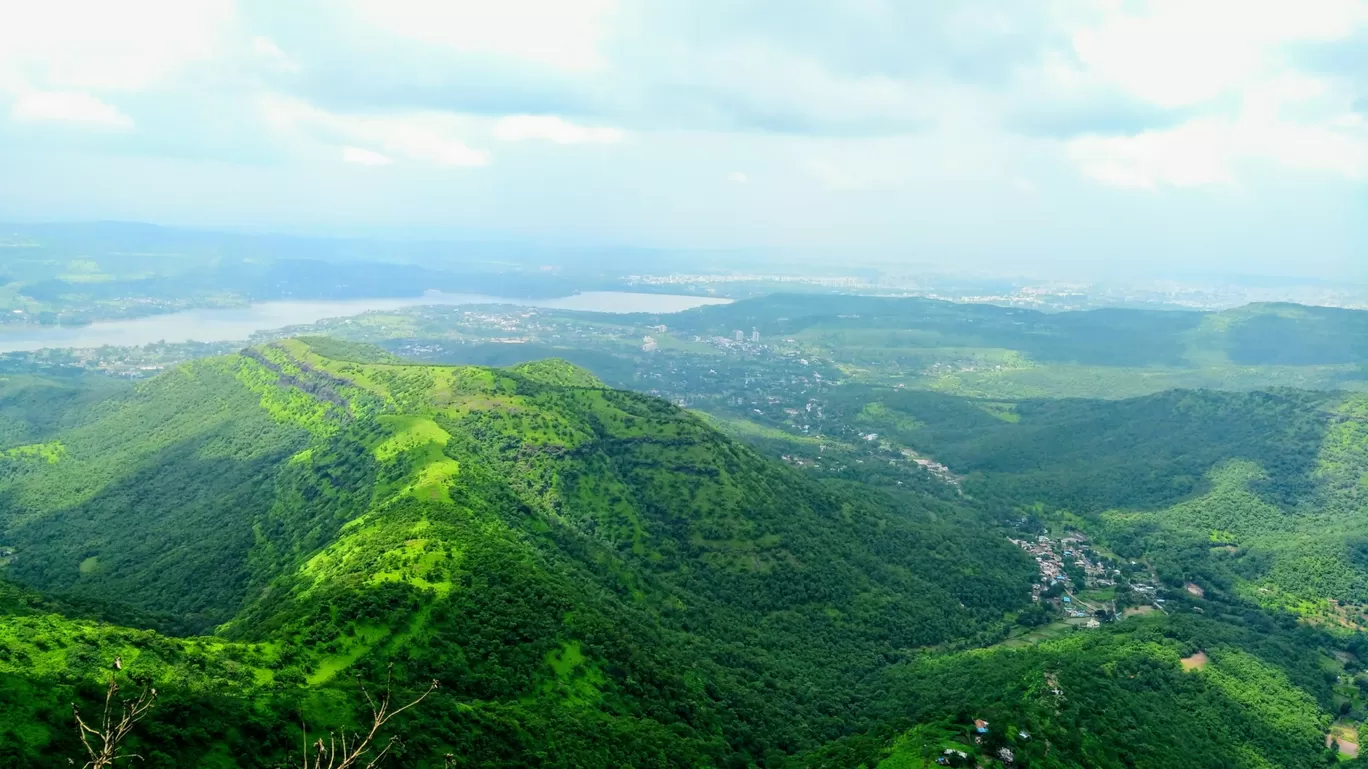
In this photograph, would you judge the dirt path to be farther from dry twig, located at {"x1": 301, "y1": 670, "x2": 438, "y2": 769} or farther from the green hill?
dry twig, located at {"x1": 301, "y1": 670, "x2": 438, "y2": 769}

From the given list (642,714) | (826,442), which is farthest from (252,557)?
(826,442)

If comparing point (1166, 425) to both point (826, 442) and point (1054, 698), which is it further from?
point (1054, 698)

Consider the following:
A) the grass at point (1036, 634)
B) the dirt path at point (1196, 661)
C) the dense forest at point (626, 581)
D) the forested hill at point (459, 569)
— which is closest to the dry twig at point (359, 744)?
the dense forest at point (626, 581)

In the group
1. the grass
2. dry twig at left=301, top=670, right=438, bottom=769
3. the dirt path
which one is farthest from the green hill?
dry twig at left=301, top=670, right=438, bottom=769

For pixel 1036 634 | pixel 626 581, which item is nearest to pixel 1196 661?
pixel 1036 634

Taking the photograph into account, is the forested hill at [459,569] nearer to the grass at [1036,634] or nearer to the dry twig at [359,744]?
the grass at [1036,634]

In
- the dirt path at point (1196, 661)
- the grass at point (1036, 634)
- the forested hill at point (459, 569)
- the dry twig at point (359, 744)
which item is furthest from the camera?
the grass at point (1036, 634)
